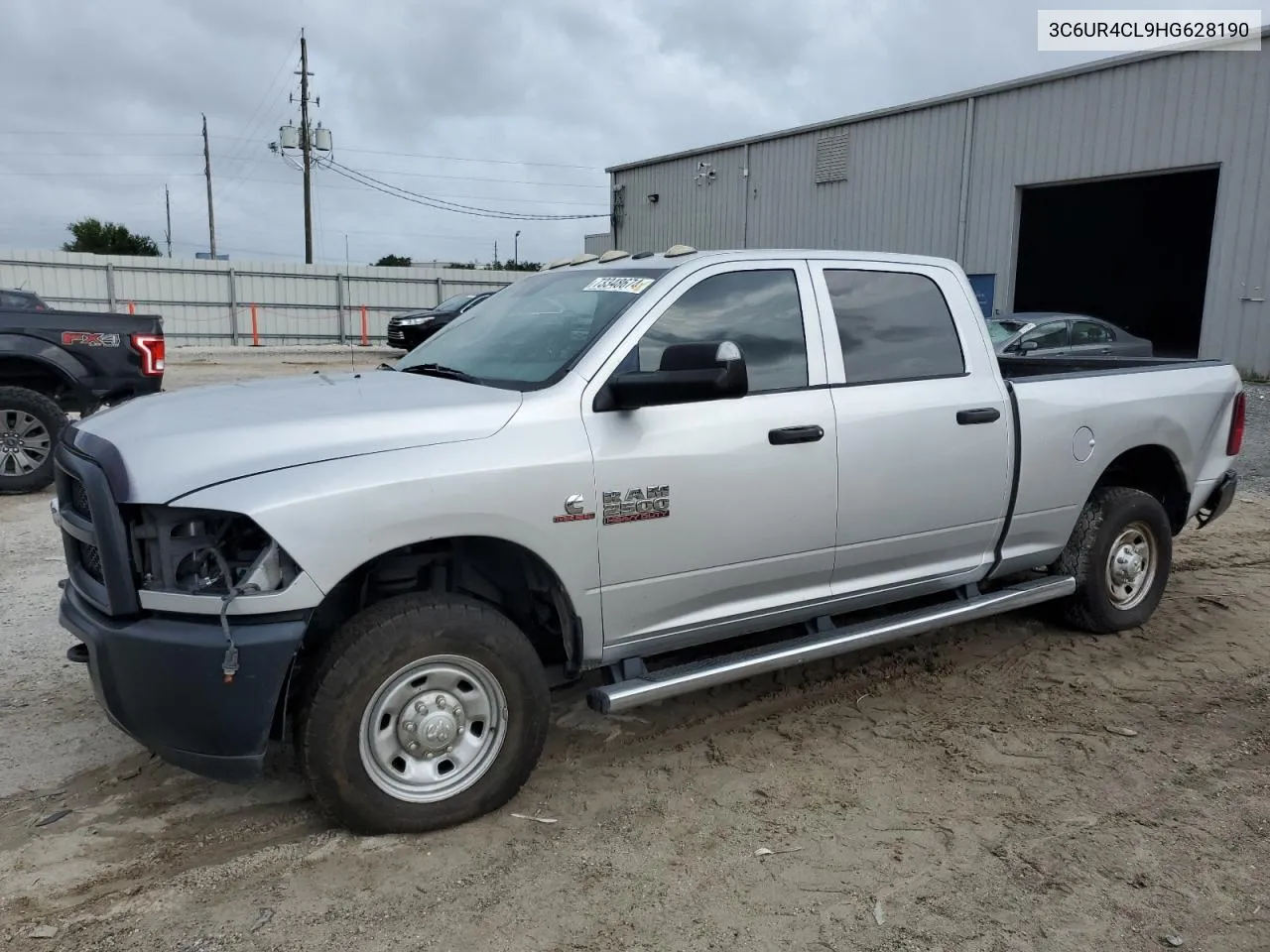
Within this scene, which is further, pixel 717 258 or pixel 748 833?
pixel 717 258

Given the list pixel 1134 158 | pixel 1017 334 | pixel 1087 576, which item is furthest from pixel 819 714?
pixel 1134 158

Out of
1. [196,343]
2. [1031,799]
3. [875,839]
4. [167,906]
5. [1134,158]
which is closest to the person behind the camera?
[167,906]

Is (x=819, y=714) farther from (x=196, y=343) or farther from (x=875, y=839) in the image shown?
(x=196, y=343)

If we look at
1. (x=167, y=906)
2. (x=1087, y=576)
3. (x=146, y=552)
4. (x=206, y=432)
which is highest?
(x=206, y=432)

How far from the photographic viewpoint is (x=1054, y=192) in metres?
26.9

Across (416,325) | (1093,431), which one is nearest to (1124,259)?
(416,325)

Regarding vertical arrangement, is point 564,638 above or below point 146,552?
below

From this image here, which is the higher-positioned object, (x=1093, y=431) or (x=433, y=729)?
(x=1093, y=431)

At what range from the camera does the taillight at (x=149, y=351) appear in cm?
859

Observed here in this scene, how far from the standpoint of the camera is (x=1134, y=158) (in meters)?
19.7

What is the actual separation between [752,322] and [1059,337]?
12672mm

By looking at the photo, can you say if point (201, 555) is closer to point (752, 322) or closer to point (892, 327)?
point (752, 322)

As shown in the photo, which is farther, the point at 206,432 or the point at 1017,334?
the point at 1017,334

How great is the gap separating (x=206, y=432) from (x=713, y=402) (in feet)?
5.78
